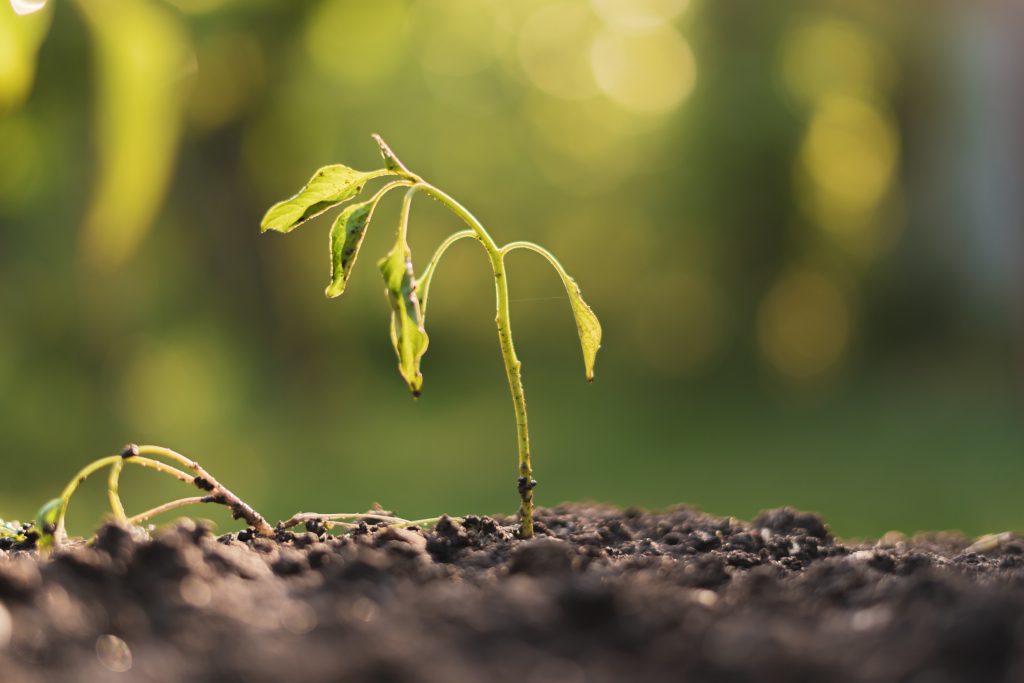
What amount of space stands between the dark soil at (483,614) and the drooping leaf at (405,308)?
0.18 metres

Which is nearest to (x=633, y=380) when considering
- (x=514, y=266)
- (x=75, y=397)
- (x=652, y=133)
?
(x=514, y=266)

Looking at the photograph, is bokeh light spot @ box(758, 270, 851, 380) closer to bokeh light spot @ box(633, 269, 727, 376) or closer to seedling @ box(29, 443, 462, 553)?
bokeh light spot @ box(633, 269, 727, 376)

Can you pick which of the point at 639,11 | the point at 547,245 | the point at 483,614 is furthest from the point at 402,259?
the point at 639,11

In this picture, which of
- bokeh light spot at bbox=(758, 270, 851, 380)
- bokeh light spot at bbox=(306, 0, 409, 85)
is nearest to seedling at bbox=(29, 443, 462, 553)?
bokeh light spot at bbox=(306, 0, 409, 85)

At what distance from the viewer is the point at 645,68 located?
534 cm

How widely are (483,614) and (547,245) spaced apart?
4.72m

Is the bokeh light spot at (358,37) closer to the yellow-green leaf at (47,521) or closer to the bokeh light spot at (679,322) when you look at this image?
the bokeh light spot at (679,322)

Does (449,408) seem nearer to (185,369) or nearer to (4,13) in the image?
(185,369)

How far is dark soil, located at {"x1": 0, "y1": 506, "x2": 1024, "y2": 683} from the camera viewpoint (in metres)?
0.60

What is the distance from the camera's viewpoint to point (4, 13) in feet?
4.37

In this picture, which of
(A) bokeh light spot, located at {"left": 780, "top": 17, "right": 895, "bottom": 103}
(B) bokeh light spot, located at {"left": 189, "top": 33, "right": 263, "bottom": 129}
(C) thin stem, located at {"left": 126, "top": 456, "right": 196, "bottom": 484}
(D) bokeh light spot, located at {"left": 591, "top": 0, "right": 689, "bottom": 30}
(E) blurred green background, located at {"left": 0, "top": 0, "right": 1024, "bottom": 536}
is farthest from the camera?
(A) bokeh light spot, located at {"left": 780, "top": 17, "right": 895, "bottom": 103}

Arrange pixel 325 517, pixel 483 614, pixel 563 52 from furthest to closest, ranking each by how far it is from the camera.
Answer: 1. pixel 563 52
2. pixel 325 517
3. pixel 483 614

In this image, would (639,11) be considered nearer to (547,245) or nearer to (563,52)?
(563,52)

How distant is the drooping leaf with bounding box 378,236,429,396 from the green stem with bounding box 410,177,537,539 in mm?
103
